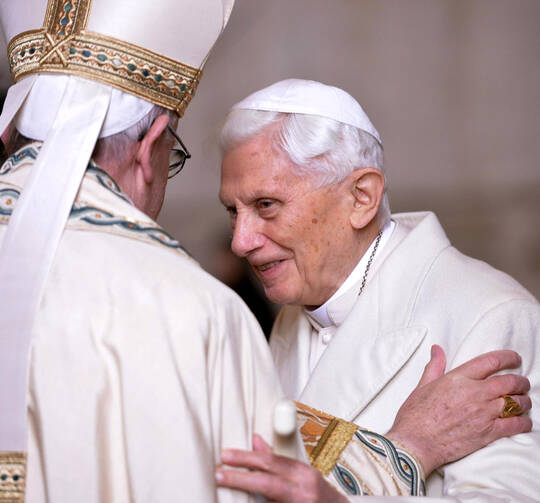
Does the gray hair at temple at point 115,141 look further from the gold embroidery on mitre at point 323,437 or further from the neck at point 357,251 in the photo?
the neck at point 357,251

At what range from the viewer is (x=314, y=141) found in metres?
3.33

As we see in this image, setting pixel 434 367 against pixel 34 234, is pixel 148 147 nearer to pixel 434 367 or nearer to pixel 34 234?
pixel 34 234

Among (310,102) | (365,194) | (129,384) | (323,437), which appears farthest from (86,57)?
(365,194)

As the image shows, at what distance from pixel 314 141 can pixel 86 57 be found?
3.94ft

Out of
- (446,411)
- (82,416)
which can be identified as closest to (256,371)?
(82,416)

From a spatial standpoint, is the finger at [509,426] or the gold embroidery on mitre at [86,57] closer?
the gold embroidery on mitre at [86,57]

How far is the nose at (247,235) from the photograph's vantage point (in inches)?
133

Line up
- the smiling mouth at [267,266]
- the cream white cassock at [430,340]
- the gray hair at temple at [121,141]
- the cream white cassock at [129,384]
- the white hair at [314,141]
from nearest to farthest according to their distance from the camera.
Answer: the cream white cassock at [129,384] → the gray hair at temple at [121,141] → the cream white cassock at [430,340] → the white hair at [314,141] → the smiling mouth at [267,266]

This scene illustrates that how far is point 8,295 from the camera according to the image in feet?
6.64

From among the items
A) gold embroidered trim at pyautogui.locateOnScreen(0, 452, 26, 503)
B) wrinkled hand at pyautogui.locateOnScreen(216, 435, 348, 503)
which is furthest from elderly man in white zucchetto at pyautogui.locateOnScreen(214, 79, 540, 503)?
gold embroidered trim at pyautogui.locateOnScreen(0, 452, 26, 503)

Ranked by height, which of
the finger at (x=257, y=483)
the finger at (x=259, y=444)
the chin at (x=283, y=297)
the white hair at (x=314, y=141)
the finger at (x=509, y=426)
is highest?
the white hair at (x=314, y=141)

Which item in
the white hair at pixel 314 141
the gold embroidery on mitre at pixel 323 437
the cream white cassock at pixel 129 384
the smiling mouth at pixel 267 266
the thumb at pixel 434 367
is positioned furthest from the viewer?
the smiling mouth at pixel 267 266

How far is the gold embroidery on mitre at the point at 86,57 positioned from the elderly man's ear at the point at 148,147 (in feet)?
0.19

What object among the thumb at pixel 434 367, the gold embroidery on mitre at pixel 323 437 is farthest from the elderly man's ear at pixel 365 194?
the gold embroidery on mitre at pixel 323 437
